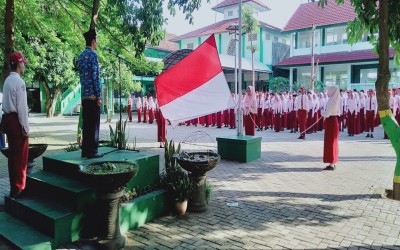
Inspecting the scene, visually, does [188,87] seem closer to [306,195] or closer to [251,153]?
[306,195]

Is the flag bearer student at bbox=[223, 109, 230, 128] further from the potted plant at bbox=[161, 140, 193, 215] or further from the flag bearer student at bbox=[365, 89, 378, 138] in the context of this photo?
the potted plant at bbox=[161, 140, 193, 215]

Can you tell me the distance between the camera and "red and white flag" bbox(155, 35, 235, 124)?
20.3ft

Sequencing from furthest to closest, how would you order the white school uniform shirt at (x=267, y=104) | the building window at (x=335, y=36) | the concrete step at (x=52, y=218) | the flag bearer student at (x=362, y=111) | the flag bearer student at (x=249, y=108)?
the building window at (x=335, y=36), the white school uniform shirt at (x=267, y=104), the flag bearer student at (x=362, y=111), the flag bearer student at (x=249, y=108), the concrete step at (x=52, y=218)

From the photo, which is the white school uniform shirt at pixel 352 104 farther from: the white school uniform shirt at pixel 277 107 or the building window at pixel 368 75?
the building window at pixel 368 75

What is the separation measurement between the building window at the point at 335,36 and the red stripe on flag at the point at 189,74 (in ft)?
81.8

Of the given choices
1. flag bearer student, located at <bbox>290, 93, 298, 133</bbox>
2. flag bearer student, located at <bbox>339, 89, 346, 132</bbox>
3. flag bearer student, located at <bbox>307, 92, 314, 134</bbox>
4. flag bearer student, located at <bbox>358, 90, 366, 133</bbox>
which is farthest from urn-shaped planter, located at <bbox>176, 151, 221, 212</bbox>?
flag bearer student, located at <bbox>358, 90, 366, 133</bbox>

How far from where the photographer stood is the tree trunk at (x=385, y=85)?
6.09 metres

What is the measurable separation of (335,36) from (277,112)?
15703mm

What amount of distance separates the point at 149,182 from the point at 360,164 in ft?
20.1

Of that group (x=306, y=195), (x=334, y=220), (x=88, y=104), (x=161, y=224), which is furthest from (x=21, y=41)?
(x=334, y=220)

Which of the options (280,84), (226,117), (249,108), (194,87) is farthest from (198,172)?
(280,84)

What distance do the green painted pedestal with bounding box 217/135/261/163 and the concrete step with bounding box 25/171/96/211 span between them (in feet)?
16.8

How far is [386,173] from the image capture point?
7.93 meters

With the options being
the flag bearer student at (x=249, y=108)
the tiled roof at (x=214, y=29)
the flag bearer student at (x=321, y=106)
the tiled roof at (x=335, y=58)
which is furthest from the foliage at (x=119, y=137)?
the tiled roof at (x=214, y=29)
